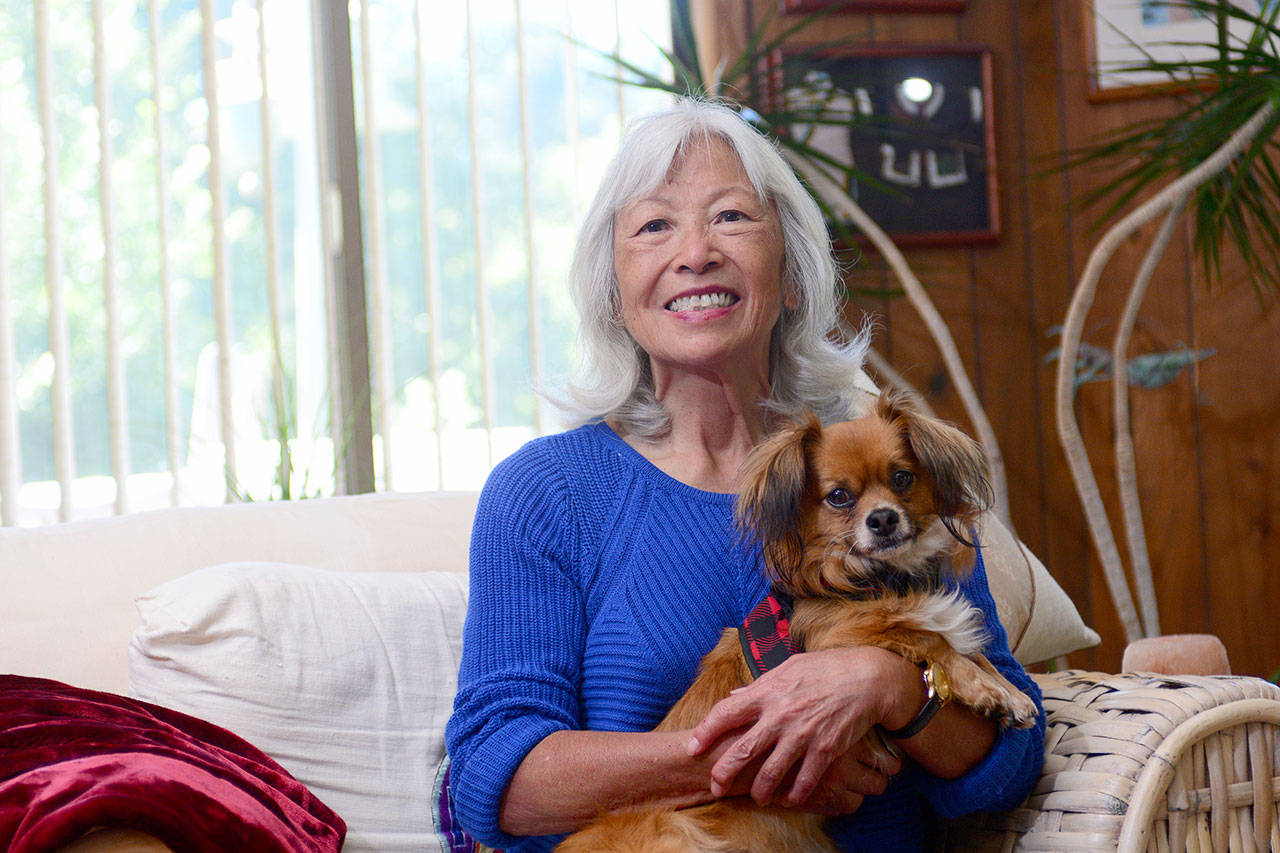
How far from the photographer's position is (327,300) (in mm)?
3139

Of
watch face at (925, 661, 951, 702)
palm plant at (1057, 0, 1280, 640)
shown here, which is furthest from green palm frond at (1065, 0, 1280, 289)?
watch face at (925, 661, 951, 702)

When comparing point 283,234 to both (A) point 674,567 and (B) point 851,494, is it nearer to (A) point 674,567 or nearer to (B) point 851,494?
(A) point 674,567

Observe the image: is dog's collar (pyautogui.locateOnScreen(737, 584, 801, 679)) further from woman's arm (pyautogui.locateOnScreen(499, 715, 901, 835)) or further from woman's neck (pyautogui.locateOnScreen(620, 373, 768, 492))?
woman's neck (pyautogui.locateOnScreen(620, 373, 768, 492))

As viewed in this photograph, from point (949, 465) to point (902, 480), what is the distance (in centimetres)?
6

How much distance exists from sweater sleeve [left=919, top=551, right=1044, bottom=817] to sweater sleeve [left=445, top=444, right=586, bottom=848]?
0.46 m

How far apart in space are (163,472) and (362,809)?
185 centimetres

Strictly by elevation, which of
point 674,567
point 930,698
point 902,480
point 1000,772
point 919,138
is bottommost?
point 1000,772

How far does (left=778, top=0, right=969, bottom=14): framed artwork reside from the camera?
11.0 feet

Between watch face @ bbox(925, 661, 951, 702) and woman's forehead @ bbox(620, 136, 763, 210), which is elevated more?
woman's forehead @ bbox(620, 136, 763, 210)

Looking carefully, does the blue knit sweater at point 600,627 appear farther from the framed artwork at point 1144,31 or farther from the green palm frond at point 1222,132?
the framed artwork at point 1144,31

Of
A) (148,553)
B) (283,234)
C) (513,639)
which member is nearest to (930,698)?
(513,639)

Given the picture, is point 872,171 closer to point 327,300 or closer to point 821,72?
point 821,72

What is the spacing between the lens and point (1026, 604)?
6.25 feet

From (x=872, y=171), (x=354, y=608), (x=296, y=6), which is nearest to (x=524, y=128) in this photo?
(x=296, y=6)
